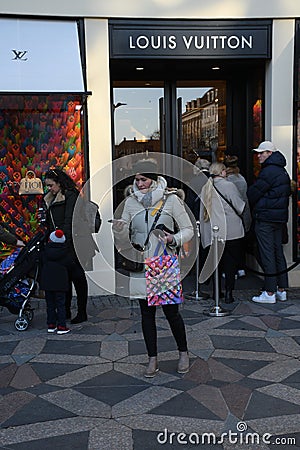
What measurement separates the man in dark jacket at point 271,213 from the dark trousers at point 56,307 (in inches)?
105

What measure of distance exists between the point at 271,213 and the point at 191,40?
8.95 feet

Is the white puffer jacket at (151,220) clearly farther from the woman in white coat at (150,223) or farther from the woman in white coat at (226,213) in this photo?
the woman in white coat at (226,213)

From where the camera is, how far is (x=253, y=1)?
27.2 feet

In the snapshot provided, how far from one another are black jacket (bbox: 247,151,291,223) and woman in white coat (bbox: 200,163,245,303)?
0.90ft

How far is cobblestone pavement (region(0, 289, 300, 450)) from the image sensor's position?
4129mm

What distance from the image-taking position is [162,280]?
4.94 meters

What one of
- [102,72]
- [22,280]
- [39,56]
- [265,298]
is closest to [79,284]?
[22,280]

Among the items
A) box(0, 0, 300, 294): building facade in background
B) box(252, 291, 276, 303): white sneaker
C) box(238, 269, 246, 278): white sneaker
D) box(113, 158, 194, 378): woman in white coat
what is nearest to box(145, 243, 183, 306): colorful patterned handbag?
box(113, 158, 194, 378): woman in white coat

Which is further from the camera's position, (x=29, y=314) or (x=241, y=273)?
(x=241, y=273)

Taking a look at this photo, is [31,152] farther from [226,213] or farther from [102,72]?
[226,213]

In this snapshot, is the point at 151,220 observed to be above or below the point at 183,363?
above

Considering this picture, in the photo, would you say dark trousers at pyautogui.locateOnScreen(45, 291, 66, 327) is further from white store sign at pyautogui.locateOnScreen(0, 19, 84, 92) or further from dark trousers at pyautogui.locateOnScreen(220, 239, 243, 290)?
white store sign at pyautogui.locateOnScreen(0, 19, 84, 92)

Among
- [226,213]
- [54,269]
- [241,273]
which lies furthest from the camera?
[241,273]

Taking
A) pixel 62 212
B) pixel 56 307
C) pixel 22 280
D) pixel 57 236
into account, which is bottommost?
pixel 56 307
